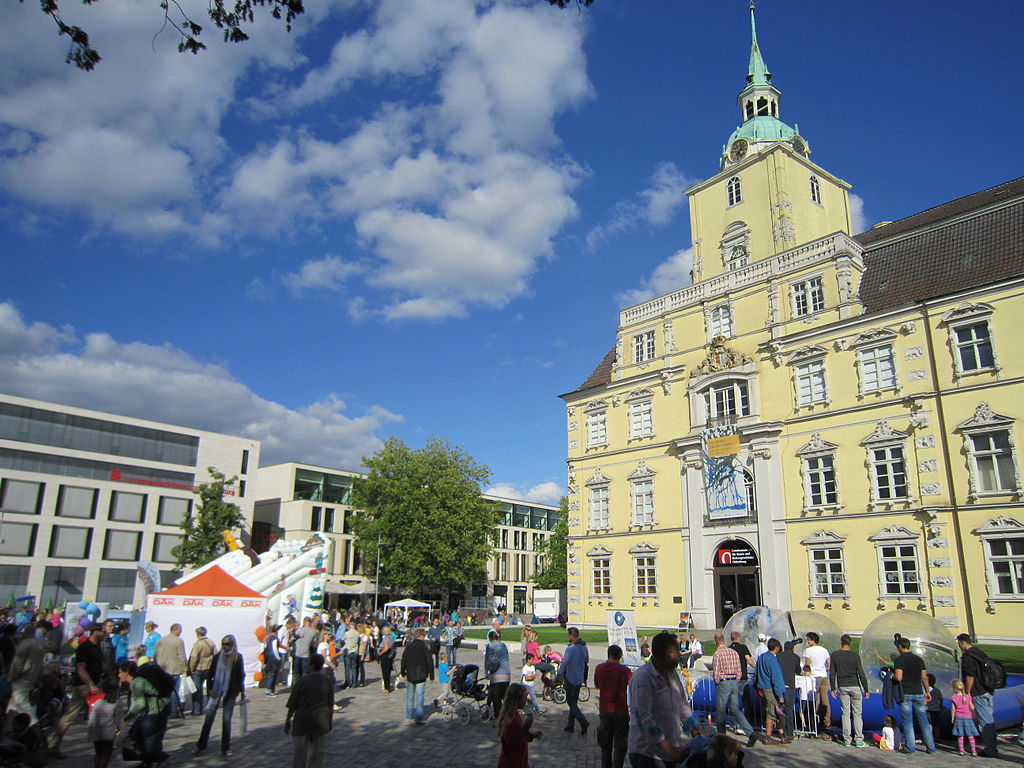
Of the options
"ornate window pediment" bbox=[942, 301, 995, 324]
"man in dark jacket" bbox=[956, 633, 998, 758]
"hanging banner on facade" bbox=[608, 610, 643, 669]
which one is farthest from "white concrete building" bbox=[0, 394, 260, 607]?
"man in dark jacket" bbox=[956, 633, 998, 758]

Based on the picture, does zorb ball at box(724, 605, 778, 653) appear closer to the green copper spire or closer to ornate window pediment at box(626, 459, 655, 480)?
ornate window pediment at box(626, 459, 655, 480)

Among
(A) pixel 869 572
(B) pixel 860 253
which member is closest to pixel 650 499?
(A) pixel 869 572

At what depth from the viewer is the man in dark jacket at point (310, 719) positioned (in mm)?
9031

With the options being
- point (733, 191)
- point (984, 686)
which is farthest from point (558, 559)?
point (984, 686)

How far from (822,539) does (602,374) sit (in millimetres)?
15798

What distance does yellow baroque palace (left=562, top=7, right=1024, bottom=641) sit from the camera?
26.3m

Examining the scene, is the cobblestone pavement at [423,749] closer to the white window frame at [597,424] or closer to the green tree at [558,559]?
the white window frame at [597,424]

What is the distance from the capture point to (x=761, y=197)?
3844 cm

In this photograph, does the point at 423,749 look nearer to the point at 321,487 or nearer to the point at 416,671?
the point at 416,671

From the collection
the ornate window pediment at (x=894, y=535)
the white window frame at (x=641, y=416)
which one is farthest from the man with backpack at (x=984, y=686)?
the white window frame at (x=641, y=416)

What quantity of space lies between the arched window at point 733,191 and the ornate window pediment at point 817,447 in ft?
50.4

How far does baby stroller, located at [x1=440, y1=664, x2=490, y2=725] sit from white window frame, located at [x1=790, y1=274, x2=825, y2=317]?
936 inches

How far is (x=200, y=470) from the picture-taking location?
65.9 metres

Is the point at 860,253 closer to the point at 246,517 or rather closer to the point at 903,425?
A: the point at 903,425
